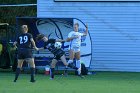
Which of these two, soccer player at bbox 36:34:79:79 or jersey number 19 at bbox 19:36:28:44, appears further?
soccer player at bbox 36:34:79:79

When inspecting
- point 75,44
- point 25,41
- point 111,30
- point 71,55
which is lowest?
point 71,55

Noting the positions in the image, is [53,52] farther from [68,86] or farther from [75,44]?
[68,86]

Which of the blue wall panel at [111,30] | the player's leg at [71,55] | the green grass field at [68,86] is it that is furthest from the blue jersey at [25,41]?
the blue wall panel at [111,30]

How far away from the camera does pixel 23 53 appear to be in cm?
1980

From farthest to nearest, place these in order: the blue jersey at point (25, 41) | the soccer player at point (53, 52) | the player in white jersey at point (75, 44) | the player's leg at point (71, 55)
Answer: the player in white jersey at point (75, 44) < the player's leg at point (71, 55) < the soccer player at point (53, 52) < the blue jersey at point (25, 41)

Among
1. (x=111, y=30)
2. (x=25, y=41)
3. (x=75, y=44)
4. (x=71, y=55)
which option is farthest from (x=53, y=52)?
(x=111, y=30)

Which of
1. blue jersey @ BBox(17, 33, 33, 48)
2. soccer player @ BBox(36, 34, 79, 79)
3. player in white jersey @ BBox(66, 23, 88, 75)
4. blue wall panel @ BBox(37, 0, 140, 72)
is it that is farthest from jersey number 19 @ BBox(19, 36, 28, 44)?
blue wall panel @ BBox(37, 0, 140, 72)

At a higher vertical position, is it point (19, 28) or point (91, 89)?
point (19, 28)

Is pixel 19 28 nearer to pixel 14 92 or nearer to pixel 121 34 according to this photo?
pixel 121 34

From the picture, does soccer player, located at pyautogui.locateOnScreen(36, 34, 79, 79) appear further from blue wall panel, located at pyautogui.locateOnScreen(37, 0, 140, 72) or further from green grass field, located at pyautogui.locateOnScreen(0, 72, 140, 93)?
blue wall panel, located at pyautogui.locateOnScreen(37, 0, 140, 72)

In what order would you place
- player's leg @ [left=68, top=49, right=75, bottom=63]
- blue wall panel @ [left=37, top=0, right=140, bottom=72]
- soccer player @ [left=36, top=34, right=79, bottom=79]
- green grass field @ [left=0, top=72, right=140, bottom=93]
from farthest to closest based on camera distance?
blue wall panel @ [left=37, top=0, right=140, bottom=72] < player's leg @ [left=68, top=49, right=75, bottom=63] < soccer player @ [left=36, top=34, right=79, bottom=79] < green grass field @ [left=0, top=72, right=140, bottom=93]

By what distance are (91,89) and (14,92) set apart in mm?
2514

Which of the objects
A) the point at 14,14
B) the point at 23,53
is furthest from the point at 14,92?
the point at 14,14

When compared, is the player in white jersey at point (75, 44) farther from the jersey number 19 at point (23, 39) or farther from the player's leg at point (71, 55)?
the jersey number 19 at point (23, 39)
